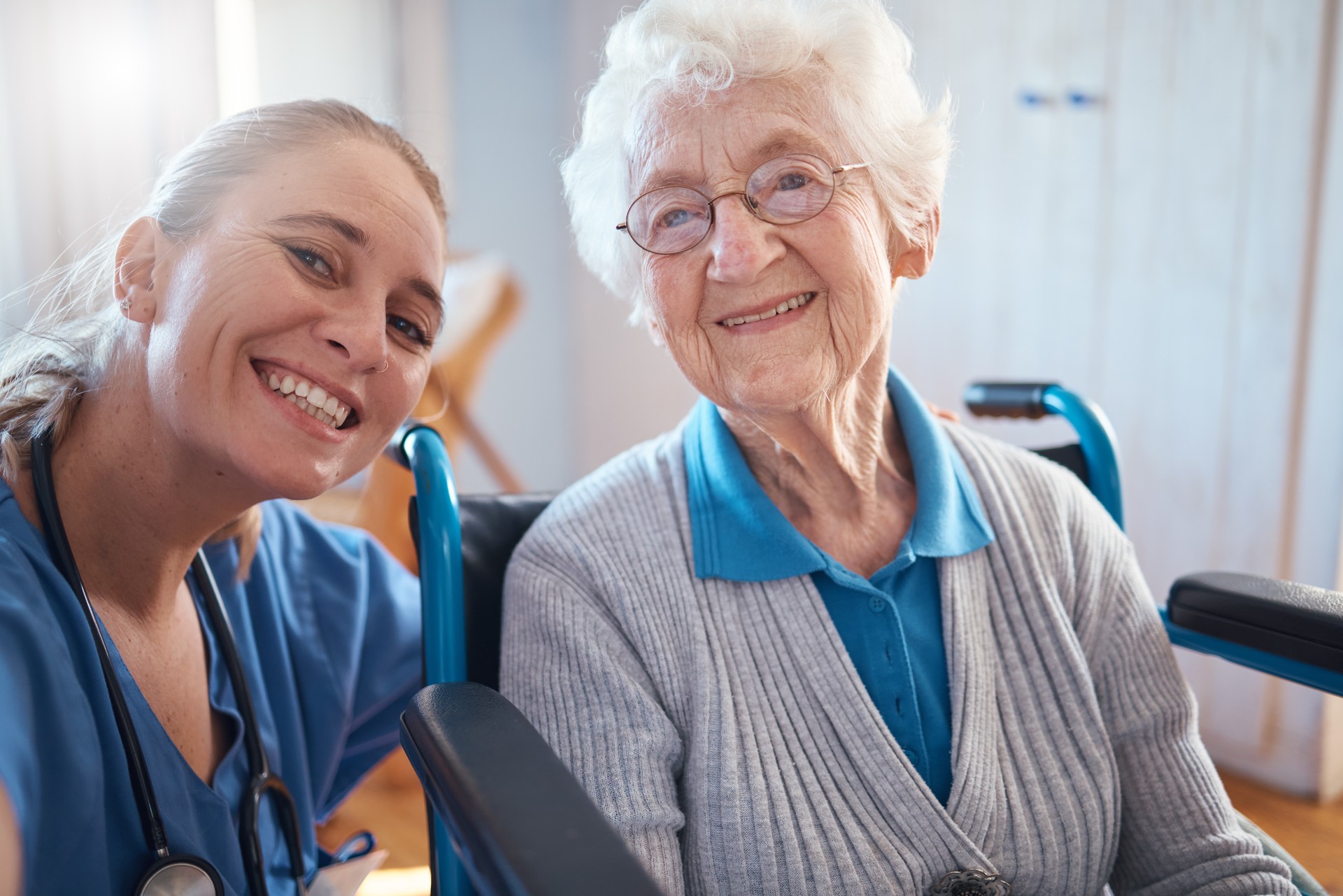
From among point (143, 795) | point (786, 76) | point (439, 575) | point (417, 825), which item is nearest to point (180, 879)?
point (143, 795)

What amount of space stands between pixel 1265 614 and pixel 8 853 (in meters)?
1.12

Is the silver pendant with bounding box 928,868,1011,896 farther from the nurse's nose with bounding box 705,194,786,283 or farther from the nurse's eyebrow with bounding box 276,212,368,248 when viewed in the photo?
the nurse's eyebrow with bounding box 276,212,368,248

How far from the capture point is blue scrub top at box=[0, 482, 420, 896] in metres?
0.83

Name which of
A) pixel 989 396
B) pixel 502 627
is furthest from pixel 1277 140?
pixel 502 627

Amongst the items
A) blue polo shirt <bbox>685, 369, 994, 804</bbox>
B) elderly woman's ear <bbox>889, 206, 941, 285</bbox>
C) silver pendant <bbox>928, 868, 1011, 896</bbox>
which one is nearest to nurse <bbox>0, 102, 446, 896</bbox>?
blue polo shirt <bbox>685, 369, 994, 804</bbox>

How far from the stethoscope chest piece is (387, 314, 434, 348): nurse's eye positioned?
55cm

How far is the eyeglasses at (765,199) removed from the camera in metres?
1.02

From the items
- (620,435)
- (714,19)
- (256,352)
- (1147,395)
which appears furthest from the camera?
(620,435)

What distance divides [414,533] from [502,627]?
0.14m

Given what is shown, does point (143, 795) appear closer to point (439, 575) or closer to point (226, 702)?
point (226, 702)

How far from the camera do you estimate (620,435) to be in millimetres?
3623

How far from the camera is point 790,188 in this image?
3.37 feet

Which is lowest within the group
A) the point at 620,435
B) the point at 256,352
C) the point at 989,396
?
the point at 620,435

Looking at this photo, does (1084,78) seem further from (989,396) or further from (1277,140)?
(989,396)
